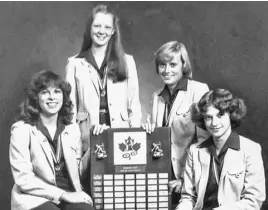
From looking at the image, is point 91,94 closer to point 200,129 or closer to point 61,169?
point 61,169

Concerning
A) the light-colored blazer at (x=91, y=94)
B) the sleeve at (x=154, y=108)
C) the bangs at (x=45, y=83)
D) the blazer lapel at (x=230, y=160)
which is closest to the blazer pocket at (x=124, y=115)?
the light-colored blazer at (x=91, y=94)

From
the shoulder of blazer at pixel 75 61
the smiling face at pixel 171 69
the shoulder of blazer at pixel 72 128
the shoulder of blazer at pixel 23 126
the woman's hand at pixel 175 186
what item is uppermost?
the shoulder of blazer at pixel 75 61

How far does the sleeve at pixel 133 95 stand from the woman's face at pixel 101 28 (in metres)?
0.14

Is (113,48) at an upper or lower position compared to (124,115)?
upper

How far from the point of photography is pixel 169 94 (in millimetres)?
2039

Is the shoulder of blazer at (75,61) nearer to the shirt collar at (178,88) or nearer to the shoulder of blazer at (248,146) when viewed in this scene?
the shirt collar at (178,88)

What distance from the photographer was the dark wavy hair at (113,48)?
2066 millimetres

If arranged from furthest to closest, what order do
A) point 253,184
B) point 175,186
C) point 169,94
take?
point 169,94, point 175,186, point 253,184

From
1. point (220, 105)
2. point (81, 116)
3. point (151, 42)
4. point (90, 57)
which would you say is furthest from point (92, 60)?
point (220, 105)

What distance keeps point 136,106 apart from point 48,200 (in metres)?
0.56

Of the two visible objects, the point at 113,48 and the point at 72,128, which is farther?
the point at 113,48

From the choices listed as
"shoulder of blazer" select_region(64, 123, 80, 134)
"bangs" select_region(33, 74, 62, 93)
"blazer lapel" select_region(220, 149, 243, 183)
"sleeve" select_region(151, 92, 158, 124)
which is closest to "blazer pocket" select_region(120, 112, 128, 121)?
"sleeve" select_region(151, 92, 158, 124)

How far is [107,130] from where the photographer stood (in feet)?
6.06

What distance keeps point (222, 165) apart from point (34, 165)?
0.71m
